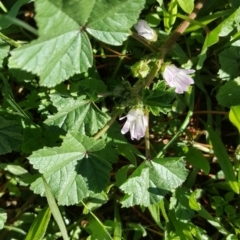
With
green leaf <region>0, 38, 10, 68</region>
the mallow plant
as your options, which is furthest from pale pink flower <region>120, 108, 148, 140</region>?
green leaf <region>0, 38, 10, 68</region>

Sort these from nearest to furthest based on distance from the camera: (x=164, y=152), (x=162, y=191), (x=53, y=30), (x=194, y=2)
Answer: (x=53, y=30), (x=162, y=191), (x=194, y=2), (x=164, y=152)

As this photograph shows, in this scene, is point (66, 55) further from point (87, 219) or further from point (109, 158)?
point (87, 219)

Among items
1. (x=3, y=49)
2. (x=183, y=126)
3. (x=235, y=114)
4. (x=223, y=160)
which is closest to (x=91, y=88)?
(x=3, y=49)

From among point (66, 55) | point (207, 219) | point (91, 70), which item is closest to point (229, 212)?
→ point (207, 219)

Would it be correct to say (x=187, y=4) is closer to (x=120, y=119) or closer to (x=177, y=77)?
(x=177, y=77)

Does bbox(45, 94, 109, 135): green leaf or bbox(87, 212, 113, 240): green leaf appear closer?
bbox(45, 94, 109, 135): green leaf

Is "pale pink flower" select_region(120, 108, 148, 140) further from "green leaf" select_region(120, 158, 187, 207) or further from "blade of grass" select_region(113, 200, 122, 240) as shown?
"blade of grass" select_region(113, 200, 122, 240)
